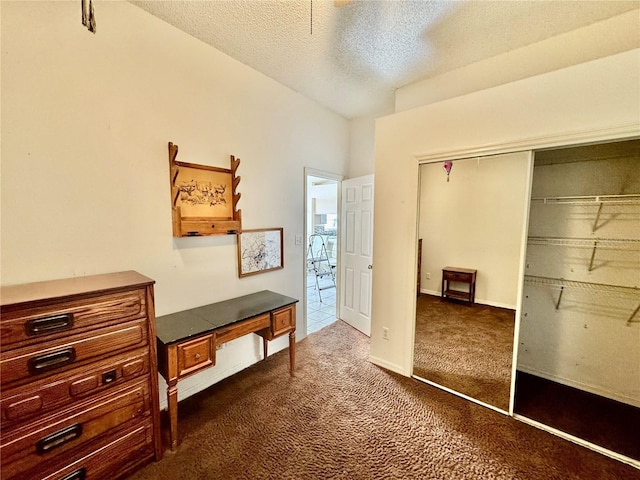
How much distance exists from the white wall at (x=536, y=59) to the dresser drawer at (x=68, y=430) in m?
3.42

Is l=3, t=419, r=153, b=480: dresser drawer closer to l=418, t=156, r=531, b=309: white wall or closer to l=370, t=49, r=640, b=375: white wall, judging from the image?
l=370, t=49, r=640, b=375: white wall

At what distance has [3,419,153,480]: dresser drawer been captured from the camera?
1285 mm

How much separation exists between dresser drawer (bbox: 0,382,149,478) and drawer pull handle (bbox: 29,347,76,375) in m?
0.26

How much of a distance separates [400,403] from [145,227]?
2.47 meters

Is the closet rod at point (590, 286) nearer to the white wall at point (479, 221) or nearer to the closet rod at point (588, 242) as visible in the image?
the closet rod at point (588, 242)

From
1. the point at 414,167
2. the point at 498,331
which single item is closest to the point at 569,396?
the point at 498,331

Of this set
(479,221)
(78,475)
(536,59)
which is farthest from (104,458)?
(536,59)

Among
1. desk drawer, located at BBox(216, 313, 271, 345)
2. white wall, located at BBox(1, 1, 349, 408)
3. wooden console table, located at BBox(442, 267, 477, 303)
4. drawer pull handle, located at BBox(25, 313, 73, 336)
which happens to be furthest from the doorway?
drawer pull handle, located at BBox(25, 313, 73, 336)

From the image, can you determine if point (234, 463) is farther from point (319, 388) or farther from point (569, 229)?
point (569, 229)

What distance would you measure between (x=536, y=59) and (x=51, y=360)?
12.5 feet

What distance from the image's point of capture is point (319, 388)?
2391 mm

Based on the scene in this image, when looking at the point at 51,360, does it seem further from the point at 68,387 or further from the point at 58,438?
the point at 58,438

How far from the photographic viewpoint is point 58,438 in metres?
1.29

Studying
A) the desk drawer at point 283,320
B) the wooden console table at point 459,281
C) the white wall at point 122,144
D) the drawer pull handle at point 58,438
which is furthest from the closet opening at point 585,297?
the drawer pull handle at point 58,438
